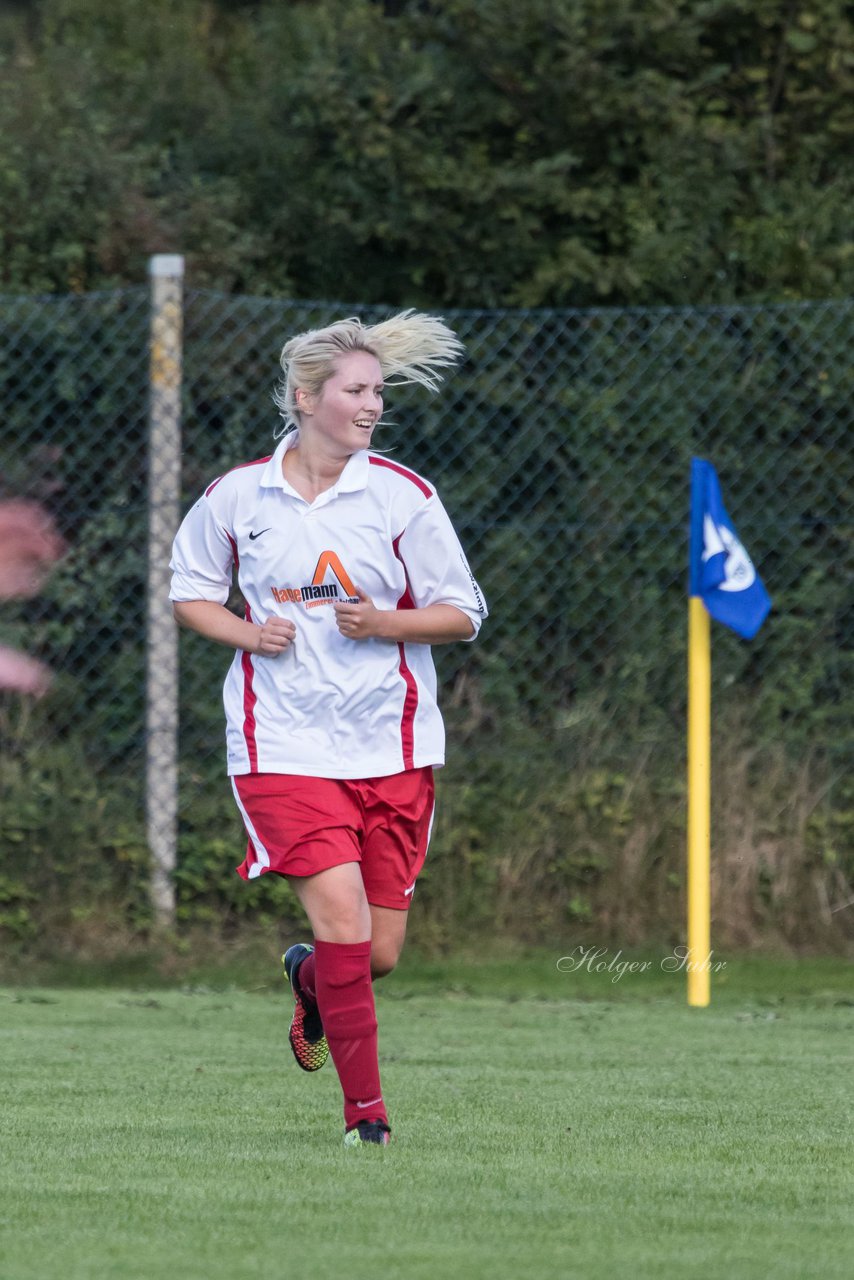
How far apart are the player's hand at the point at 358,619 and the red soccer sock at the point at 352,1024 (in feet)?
2.18

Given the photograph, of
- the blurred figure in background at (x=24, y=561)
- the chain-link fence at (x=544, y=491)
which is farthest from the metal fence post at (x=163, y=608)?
the blurred figure in background at (x=24, y=561)

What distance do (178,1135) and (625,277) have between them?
5.59 meters

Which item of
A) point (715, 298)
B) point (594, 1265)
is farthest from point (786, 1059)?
point (715, 298)

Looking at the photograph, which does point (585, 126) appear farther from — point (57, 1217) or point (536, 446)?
point (57, 1217)

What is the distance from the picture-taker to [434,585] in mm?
Result: 4547

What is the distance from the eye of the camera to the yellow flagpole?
280 inches

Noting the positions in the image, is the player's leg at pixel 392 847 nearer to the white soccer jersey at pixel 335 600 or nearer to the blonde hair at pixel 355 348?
the white soccer jersey at pixel 335 600

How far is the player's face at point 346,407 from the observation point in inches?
179

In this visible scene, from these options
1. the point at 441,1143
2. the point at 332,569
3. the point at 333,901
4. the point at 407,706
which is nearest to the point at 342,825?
the point at 333,901

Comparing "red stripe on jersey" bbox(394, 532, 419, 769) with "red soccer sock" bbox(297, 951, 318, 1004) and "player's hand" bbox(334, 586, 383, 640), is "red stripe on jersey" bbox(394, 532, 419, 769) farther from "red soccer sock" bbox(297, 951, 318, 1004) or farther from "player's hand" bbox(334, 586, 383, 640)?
"red soccer sock" bbox(297, 951, 318, 1004)

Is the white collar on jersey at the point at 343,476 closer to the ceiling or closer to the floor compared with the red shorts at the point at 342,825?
closer to the ceiling

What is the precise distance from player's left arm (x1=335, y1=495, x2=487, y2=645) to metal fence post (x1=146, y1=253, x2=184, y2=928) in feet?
11.0

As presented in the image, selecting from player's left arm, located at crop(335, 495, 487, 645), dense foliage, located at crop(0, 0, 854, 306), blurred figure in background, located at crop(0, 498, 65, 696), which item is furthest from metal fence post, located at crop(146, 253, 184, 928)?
player's left arm, located at crop(335, 495, 487, 645)

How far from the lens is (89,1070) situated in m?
5.50
